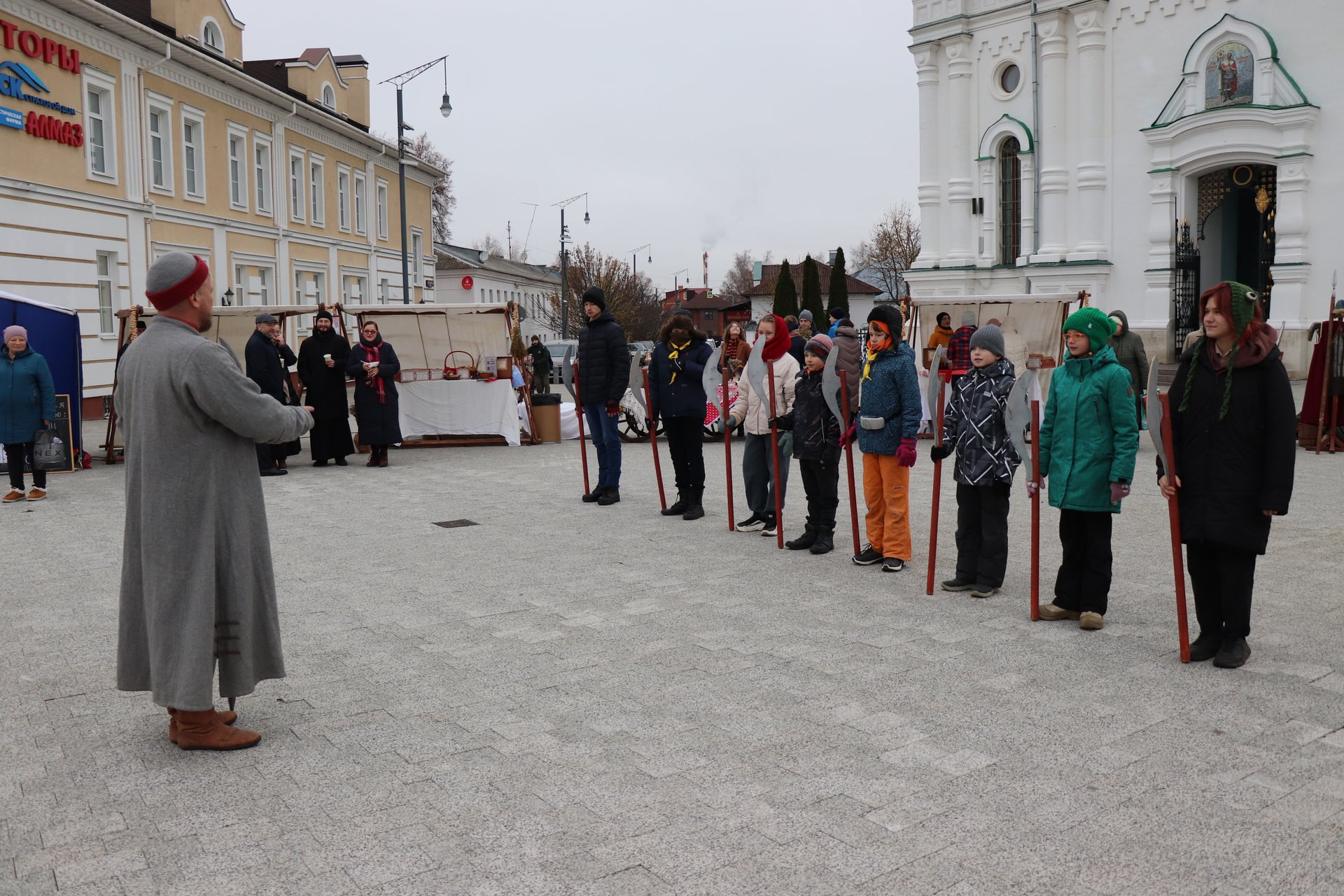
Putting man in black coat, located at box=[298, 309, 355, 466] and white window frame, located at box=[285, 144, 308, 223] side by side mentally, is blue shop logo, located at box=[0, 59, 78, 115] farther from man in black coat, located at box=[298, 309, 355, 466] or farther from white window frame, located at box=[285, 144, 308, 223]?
white window frame, located at box=[285, 144, 308, 223]

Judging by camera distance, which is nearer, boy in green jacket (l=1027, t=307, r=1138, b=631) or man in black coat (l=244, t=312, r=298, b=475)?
boy in green jacket (l=1027, t=307, r=1138, b=631)

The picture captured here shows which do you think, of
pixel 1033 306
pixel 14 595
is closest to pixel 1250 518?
pixel 14 595

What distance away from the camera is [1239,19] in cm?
2683

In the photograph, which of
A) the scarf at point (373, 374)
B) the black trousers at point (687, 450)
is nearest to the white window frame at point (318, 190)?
the scarf at point (373, 374)

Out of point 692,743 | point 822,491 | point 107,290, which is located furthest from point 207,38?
point 692,743

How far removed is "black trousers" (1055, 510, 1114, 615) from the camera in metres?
6.45

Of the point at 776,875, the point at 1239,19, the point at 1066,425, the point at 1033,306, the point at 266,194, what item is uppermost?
the point at 1239,19

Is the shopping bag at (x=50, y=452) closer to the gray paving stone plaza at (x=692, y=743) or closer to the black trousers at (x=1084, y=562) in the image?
the gray paving stone plaza at (x=692, y=743)

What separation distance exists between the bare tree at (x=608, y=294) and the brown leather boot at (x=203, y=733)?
199 feet

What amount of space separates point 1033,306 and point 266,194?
72.1ft

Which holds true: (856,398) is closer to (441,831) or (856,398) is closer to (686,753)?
(686,753)

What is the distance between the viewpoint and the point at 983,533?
291 inches

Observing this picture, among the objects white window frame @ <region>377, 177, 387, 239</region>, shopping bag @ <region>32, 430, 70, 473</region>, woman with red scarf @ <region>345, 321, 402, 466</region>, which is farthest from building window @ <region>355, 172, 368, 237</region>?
shopping bag @ <region>32, 430, 70, 473</region>

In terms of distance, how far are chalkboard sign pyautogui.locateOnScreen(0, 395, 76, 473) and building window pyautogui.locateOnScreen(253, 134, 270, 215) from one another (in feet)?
59.5
